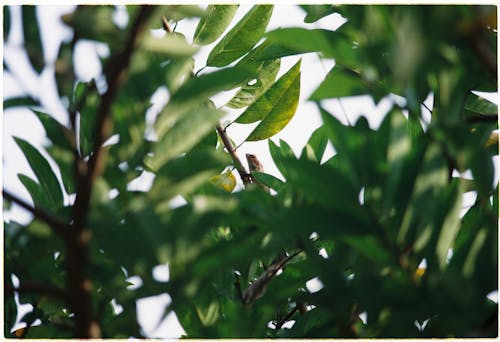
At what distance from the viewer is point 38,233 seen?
2.35 ft

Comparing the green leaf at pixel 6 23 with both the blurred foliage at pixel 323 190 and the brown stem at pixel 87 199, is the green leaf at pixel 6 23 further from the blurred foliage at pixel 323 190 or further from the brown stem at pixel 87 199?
the brown stem at pixel 87 199

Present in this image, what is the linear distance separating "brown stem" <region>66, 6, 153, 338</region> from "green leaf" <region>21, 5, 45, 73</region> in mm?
103

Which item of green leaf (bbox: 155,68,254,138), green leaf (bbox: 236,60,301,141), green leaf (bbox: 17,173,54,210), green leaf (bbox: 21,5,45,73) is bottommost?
green leaf (bbox: 236,60,301,141)

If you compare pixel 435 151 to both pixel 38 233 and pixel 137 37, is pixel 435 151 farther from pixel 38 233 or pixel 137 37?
pixel 38 233

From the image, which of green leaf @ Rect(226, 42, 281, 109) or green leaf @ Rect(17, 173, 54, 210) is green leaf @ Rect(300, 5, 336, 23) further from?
green leaf @ Rect(17, 173, 54, 210)

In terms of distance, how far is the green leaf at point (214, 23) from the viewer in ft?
4.52

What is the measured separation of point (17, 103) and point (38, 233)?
0.14 m

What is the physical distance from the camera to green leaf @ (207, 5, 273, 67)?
1323 millimetres

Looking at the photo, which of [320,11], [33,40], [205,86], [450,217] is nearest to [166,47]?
[205,86]

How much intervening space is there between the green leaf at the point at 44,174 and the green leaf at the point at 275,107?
1.73 ft

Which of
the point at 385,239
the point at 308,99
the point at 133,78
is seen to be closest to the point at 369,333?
the point at 385,239

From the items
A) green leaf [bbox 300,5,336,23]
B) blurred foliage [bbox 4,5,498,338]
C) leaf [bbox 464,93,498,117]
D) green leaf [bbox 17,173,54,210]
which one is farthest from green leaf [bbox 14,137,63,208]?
leaf [bbox 464,93,498,117]

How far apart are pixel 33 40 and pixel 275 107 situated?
0.77 meters

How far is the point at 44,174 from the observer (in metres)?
0.98
